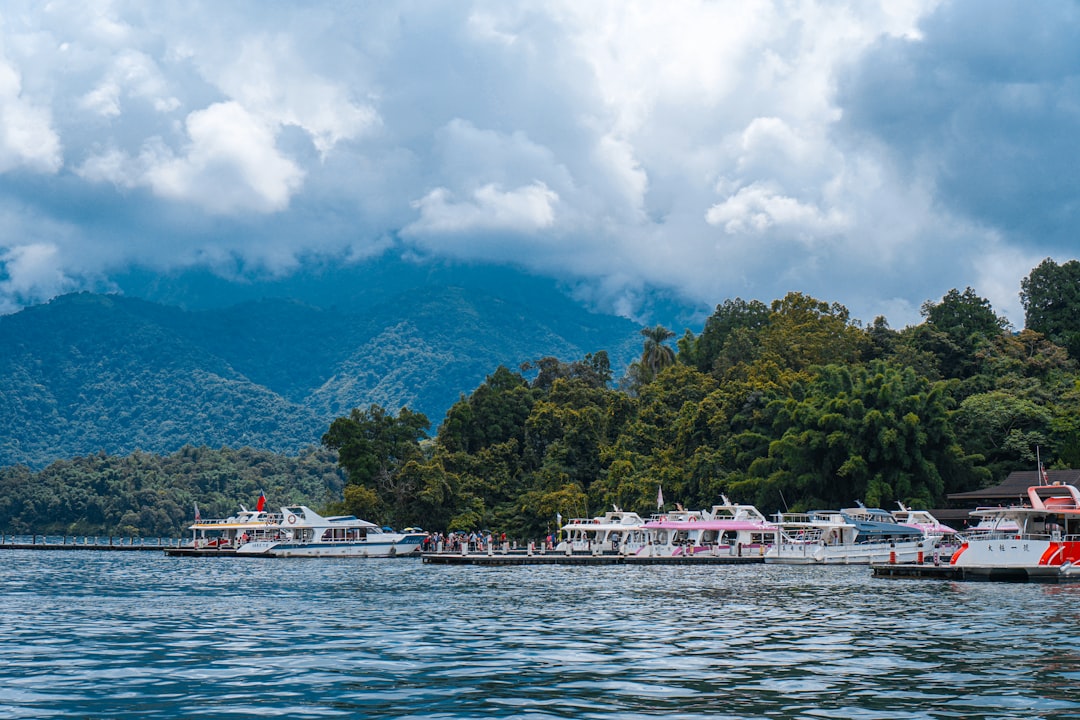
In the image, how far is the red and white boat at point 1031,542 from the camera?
46.4m

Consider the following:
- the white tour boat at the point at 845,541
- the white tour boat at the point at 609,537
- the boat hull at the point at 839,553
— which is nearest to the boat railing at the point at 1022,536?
the white tour boat at the point at 845,541

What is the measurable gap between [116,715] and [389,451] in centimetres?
9034

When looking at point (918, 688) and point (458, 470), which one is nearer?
point (918, 688)

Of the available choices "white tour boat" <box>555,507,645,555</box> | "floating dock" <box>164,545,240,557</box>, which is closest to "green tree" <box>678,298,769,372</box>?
"white tour boat" <box>555,507,645,555</box>

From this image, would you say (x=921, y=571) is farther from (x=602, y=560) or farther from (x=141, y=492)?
(x=141, y=492)

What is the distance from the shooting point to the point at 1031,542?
46.5 m

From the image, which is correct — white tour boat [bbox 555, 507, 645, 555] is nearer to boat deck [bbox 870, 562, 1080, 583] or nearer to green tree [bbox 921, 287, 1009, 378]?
boat deck [bbox 870, 562, 1080, 583]

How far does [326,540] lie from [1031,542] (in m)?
55.2

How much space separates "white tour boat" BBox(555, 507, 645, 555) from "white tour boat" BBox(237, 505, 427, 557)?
52.5 feet

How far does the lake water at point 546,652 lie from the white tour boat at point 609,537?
97.7ft

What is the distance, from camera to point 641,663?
70.9 feet

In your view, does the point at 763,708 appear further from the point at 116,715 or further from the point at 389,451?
the point at 389,451

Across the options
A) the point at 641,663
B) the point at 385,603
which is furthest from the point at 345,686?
the point at 385,603

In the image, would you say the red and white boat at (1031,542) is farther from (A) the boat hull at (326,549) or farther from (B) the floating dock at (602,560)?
(A) the boat hull at (326,549)
